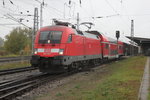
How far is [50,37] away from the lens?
13156mm

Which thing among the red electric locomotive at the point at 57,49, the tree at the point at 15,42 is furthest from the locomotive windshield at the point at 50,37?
the tree at the point at 15,42

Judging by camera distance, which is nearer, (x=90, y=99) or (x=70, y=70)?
(x=90, y=99)

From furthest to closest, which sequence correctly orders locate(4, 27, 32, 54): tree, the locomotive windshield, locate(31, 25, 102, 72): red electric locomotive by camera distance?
locate(4, 27, 32, 54): tree
the locomotive windshield
locate(31, 25, 102, 72): red electric locomotive

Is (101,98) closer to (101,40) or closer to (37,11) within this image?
(101,40)

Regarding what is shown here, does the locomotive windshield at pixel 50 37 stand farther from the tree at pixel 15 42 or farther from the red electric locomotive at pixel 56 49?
the tree at pixel 15 42

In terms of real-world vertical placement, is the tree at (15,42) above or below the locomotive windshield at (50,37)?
above

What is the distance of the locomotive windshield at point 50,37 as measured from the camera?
12977 mm

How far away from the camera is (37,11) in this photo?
111ft

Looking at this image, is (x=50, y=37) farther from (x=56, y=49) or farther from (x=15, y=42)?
(x=15, y=42)

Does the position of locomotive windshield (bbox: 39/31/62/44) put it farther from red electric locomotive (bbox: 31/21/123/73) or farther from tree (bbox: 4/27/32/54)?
tree (bbox: 4/27/32/54)

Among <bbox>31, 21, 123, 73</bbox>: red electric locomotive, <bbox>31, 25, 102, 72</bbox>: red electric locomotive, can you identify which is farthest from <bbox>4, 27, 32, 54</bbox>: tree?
<bbox>31, 25, 102, 72</bbox>: red electric locomotive

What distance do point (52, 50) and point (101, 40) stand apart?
997 cm

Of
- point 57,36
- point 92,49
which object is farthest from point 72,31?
point 92,49

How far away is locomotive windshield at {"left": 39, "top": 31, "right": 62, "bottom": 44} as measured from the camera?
1298 centimetres
